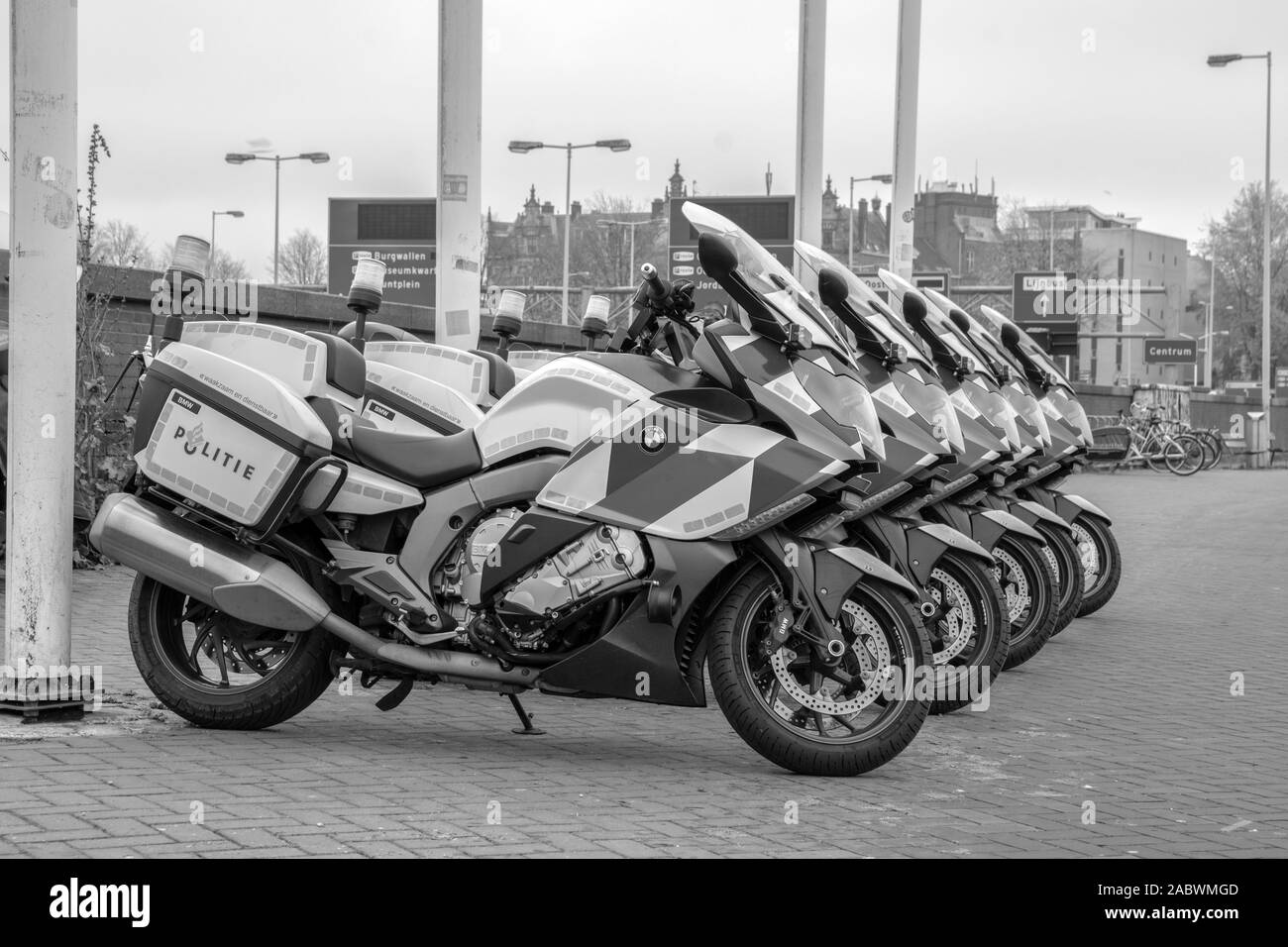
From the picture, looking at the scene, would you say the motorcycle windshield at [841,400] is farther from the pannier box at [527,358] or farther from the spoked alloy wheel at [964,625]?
the pannier box at [527,358]

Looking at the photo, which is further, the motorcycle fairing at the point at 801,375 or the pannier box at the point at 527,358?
the pannier box at the point at 527,358

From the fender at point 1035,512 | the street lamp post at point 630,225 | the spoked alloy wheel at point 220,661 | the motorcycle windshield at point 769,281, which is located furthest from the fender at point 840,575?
the street lamp post at point 630,225

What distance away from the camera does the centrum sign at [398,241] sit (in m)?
28.1

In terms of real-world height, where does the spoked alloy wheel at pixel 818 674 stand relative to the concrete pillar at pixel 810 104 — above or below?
below

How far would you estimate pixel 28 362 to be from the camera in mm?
6195

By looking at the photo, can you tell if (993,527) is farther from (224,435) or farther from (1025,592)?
(224,435)

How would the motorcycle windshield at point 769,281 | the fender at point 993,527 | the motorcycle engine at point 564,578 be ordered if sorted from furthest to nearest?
1. the fender at point 993,527
2. the motorcycle windshield at point 769,281
3. the motorcycle engine at point 564,578

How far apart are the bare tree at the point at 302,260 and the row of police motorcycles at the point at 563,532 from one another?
195ft

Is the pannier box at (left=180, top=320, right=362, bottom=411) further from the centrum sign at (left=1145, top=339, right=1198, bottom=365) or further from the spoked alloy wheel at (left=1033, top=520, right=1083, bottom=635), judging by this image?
the centrum sign at (left=1145, top=339, right=1198, bottom=365)

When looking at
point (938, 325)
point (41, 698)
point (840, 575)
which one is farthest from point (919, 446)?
point (41, 698)

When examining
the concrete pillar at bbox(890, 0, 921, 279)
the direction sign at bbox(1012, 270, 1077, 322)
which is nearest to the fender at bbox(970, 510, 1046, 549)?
the concrete pillar at bbox(890, 0, 921, 279)

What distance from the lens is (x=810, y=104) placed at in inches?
542

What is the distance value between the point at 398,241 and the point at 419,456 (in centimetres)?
2301
